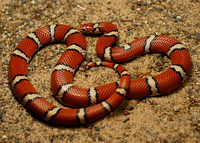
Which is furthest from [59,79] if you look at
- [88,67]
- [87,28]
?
[87,28]

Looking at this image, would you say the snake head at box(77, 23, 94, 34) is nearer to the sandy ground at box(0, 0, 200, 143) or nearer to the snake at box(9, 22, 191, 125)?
the snake at box(9, 22, 191, 125)

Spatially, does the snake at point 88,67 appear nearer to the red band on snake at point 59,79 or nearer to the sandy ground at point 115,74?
the red band on snake at point 59,79

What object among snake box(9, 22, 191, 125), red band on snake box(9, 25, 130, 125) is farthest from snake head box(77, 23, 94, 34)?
red band on snake box(9, 25, 130, 125)

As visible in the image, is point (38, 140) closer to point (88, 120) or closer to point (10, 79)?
point (88, 120)

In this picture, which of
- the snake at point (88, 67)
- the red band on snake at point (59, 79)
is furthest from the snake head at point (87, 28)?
the red band on snake at point (59, 79)

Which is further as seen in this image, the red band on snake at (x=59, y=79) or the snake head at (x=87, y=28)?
the snake head at (x=87, y=28)

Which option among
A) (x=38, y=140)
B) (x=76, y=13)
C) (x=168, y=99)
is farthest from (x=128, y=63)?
(x=38, y=140)
